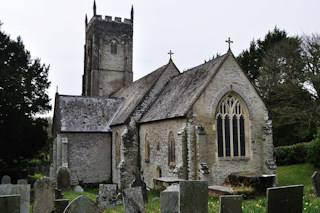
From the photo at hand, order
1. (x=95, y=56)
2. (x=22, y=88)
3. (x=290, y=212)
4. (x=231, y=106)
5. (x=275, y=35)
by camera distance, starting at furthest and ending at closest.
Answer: (x=275, y=35)
(x=95, y=56)
(x=22, y=88)
(x=231, y=106)
(x=290, y=212)

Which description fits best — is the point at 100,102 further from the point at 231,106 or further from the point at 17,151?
the point at 231,106

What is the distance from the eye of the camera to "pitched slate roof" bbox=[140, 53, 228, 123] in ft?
56.6

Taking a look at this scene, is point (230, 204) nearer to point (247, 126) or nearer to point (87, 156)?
point (247, 126)

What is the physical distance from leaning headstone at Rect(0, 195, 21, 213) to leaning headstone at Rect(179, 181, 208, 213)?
3.75 meters

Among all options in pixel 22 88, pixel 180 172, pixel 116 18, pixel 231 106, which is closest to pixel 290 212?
pixel 180 172

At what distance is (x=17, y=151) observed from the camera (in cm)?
2631

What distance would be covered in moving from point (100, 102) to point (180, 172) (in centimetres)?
1331

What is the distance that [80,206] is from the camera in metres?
7.43

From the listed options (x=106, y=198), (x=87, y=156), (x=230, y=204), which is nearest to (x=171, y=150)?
(x=106, y=198)

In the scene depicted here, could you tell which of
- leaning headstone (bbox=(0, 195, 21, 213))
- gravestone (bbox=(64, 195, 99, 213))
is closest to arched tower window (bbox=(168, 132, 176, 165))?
gravestone (bbox=(64, 195, 99, 213))

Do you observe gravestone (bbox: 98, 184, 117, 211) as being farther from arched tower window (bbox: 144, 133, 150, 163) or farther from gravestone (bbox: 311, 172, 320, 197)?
arched tower window (bbox: 144, 133, 150, 163)

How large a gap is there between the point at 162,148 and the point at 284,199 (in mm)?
12600

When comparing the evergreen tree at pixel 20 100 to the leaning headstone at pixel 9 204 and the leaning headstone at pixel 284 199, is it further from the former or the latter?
the leaning headstone at pixel 284 199

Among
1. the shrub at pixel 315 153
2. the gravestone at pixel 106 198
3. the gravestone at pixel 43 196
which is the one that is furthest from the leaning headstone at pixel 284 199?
the shrub at pixel 315 153
